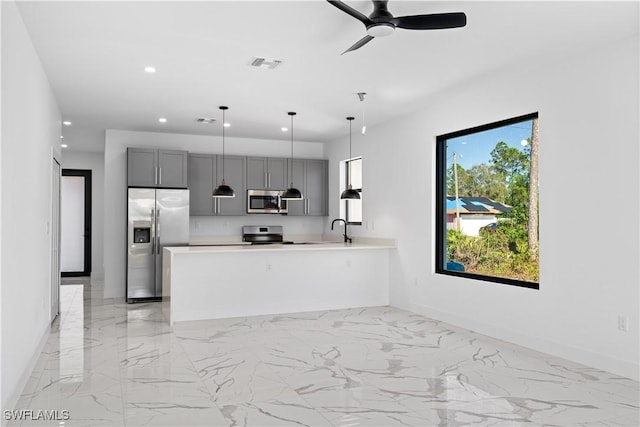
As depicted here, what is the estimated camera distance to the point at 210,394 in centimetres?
345

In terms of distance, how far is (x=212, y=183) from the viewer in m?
8.17

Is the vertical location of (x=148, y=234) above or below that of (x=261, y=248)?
above

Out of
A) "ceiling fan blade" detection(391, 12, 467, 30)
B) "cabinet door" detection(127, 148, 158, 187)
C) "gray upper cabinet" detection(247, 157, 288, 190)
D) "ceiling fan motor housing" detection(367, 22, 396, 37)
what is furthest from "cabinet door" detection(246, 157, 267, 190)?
"ceiling fan blade" detection(391, 12, 467, 30)

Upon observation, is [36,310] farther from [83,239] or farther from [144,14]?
[83,239]

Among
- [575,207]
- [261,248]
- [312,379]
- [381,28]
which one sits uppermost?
[381,28]

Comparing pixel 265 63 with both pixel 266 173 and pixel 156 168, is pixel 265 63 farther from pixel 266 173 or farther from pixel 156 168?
pixel 266 173

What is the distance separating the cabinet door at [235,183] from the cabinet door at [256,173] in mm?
81

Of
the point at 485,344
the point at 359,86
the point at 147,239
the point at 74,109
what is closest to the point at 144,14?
the point at 359,86

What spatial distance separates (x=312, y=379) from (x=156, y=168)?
482cm

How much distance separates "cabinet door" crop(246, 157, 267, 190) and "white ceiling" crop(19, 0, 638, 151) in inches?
80.3

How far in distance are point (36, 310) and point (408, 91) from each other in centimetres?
407

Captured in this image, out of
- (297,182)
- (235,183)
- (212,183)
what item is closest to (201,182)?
(212,183)

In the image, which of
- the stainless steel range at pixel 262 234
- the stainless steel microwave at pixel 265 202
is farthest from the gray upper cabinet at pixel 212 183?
the stainless steel range at pixel 262 234

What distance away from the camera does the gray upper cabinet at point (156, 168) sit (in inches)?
295
